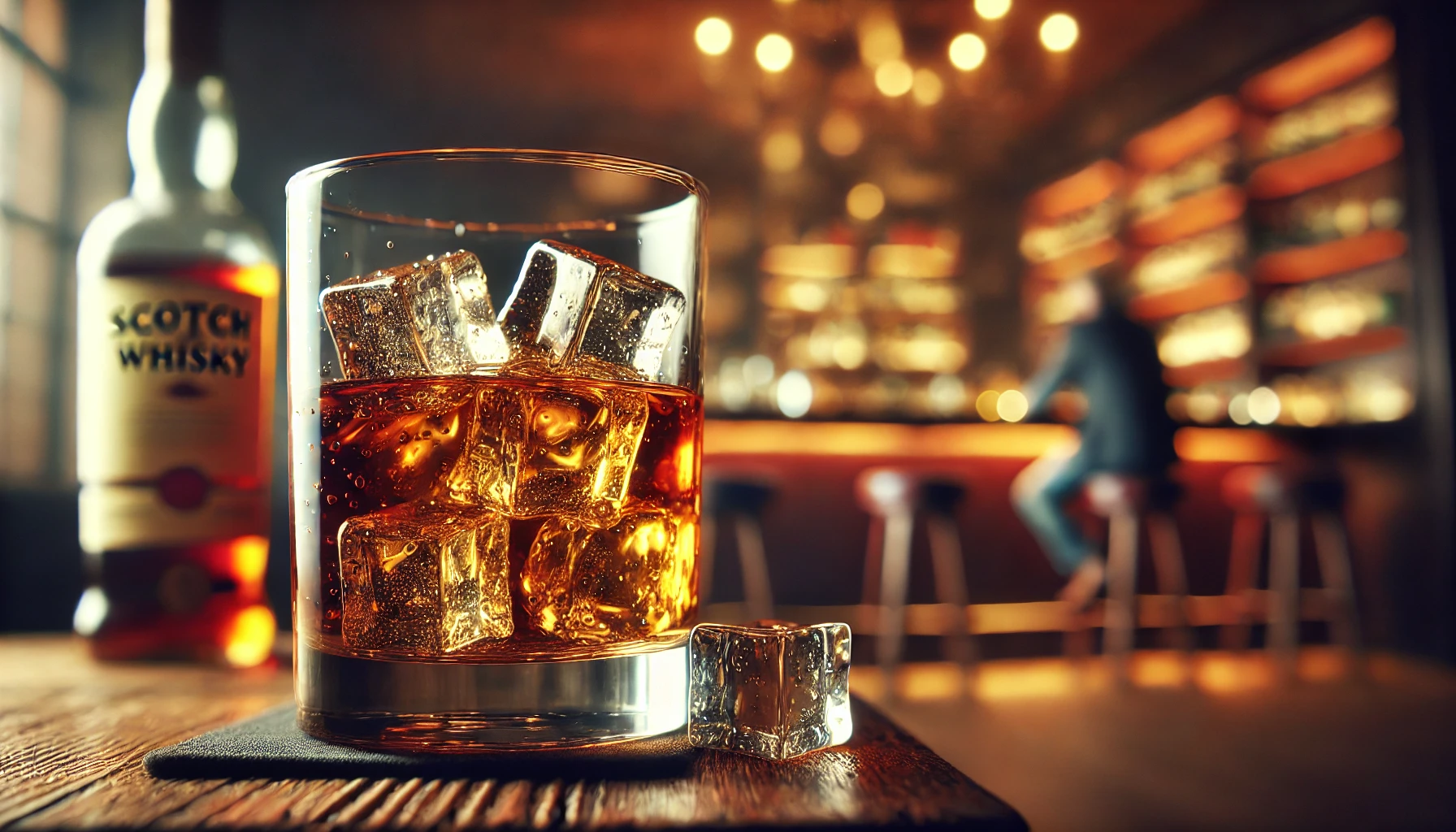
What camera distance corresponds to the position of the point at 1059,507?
4.91 m

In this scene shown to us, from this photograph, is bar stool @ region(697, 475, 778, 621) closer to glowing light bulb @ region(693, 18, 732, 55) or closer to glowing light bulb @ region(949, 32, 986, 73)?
glowing light bulb @ region(693, 18, 732, 55)

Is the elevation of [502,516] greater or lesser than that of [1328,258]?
lesser

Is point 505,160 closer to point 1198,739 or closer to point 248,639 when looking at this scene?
point 248,639

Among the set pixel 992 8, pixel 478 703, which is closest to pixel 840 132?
pixel 992 8

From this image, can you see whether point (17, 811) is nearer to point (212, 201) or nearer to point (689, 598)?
point (689, 598)

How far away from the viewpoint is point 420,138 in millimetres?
6773

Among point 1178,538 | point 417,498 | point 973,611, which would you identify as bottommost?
point 973,611

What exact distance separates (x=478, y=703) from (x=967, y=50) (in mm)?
5264

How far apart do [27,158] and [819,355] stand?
19.3 feet

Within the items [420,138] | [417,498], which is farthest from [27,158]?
[417,498]

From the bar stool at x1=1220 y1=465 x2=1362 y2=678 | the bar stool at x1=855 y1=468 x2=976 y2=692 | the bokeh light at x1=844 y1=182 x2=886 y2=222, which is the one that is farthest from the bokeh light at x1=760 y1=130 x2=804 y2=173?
the bar stool at x1=1220 y1=465 x2=1362 y2=678

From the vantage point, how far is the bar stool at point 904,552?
159 inches

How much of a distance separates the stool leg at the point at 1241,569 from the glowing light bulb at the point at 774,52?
144 inches

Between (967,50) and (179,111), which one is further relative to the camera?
(967,50)
